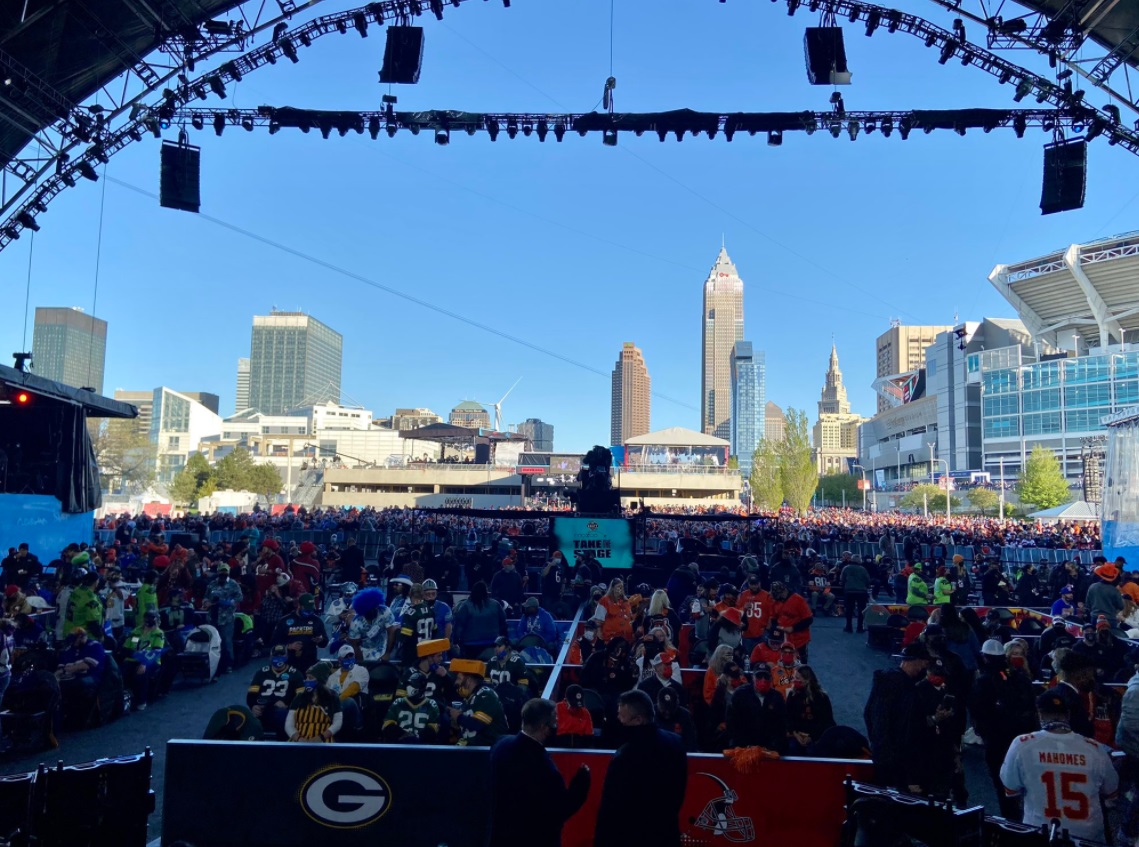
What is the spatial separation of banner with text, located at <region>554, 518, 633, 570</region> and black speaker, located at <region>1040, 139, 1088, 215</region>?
36.6 ft

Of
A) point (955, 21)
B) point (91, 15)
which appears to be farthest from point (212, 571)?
point (955, 21)

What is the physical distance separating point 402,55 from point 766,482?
221 ft

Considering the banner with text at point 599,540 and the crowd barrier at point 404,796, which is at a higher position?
the banner with text at point 599,540

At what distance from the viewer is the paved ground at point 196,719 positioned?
7.73 metres

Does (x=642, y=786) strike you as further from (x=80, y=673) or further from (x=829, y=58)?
(x=829, y=58)

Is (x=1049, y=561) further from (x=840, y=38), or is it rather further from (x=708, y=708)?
(x=708, y=708)

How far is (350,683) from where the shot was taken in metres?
7.24

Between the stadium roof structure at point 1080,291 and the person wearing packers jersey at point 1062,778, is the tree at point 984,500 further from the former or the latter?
the person wearing packers jersey at point 1062,778

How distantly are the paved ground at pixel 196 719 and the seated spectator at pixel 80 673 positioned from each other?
1.17ft

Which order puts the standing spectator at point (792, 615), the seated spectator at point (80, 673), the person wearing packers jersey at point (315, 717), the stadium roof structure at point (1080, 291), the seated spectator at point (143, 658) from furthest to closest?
the stadium roof structure at point (1080, 291), the seated spectator at point (143, 658), the standing spectator at point (792, 615), the seated spectator at point (80, 673), the person wearing packers jersey at point (315, 717)

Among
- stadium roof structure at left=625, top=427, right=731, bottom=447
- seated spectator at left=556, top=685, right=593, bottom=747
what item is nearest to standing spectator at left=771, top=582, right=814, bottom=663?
seated spectator at left=556, top=685, right=593, bottom=747

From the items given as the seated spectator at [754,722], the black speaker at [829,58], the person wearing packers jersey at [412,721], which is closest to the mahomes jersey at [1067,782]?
the seated spectator at [754,722]

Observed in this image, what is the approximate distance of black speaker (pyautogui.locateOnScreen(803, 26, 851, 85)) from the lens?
50.4ft

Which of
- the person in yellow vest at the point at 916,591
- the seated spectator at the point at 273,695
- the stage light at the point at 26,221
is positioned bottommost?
the seated spectator at the point at 273,695
